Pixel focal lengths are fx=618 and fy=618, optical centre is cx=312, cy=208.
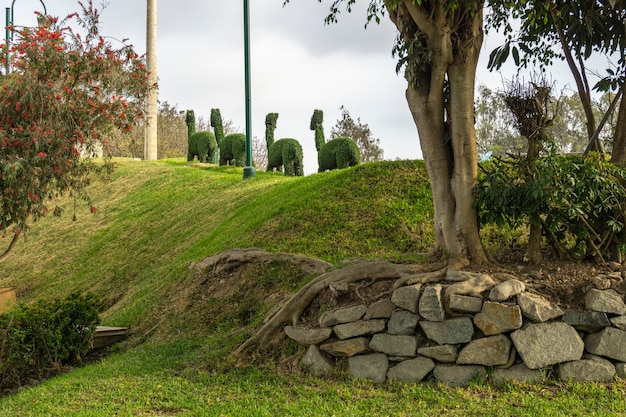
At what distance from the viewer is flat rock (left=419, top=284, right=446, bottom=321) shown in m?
5.91

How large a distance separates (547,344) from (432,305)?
1.08 metres

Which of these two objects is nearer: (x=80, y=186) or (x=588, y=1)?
(x=588, y=1)

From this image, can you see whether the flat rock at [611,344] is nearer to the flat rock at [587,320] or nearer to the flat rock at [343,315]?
the flat rock at [587,320]

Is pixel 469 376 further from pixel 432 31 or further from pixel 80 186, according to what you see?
pixel 80 186

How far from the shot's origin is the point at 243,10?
57.8ft

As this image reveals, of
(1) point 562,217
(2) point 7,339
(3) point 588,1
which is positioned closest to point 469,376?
(1) point 562,217

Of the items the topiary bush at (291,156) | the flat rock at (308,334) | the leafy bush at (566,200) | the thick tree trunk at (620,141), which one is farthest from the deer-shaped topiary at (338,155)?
the flat rock at (308,334)

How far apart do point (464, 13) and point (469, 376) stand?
3.95 meters

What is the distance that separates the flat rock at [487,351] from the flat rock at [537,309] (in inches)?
12.3

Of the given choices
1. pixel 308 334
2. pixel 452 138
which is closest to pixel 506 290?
pixel 452 138

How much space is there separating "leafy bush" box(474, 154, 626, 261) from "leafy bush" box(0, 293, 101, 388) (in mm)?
5413

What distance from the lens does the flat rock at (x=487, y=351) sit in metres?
5.67

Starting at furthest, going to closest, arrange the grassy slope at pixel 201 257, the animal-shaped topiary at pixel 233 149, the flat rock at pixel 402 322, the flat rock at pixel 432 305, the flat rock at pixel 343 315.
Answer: the animal-shaped topiary at pixel 233 149, the flat rock at pixel 343 315, the flat rock at pixel 402 322, the flat rock at pixel 432 305, the grassy slope at pixel 201 257

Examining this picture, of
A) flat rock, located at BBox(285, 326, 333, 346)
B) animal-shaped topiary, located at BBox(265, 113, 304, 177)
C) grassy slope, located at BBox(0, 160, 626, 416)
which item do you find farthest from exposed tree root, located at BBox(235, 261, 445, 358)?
animal-shaped topiary, located at BBox(265, 113, 304, 177)
